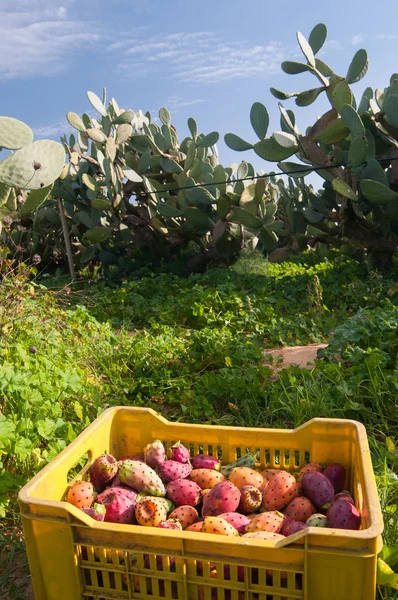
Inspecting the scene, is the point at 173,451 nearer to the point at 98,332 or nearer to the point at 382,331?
the point at 382,331

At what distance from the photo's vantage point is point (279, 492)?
147cm

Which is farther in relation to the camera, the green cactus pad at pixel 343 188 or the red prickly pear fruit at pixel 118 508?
the green cactus pad at pixel 343 188

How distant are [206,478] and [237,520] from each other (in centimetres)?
22

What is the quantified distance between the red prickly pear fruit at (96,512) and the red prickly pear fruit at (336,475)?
63 cm

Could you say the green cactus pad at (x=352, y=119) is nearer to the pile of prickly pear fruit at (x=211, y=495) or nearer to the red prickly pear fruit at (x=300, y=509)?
the pile of prickly pear fruit at (x=211, y=495)

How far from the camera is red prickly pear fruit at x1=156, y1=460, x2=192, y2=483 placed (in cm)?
156

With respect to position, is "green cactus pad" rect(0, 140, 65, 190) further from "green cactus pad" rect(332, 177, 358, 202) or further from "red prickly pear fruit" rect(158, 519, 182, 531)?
"green cactus pad" rect(332, 177, 358, 202)

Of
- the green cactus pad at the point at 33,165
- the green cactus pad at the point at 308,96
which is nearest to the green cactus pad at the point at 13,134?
the green cactus pad at the point at 33,165

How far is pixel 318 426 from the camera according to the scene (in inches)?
62.4

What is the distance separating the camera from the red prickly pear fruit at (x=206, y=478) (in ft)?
5.06

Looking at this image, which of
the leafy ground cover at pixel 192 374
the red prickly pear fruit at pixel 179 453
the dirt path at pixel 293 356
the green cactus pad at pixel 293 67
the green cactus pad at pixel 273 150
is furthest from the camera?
the green cactus pad at pixel 273 150

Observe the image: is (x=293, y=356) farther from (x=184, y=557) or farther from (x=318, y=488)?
(x=184, y=557)

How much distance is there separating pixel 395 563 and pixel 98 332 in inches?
113

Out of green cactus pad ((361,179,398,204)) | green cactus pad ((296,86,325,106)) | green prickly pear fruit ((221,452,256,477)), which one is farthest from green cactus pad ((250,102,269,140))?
green prickly pear fruit ((221,452,256,477))
